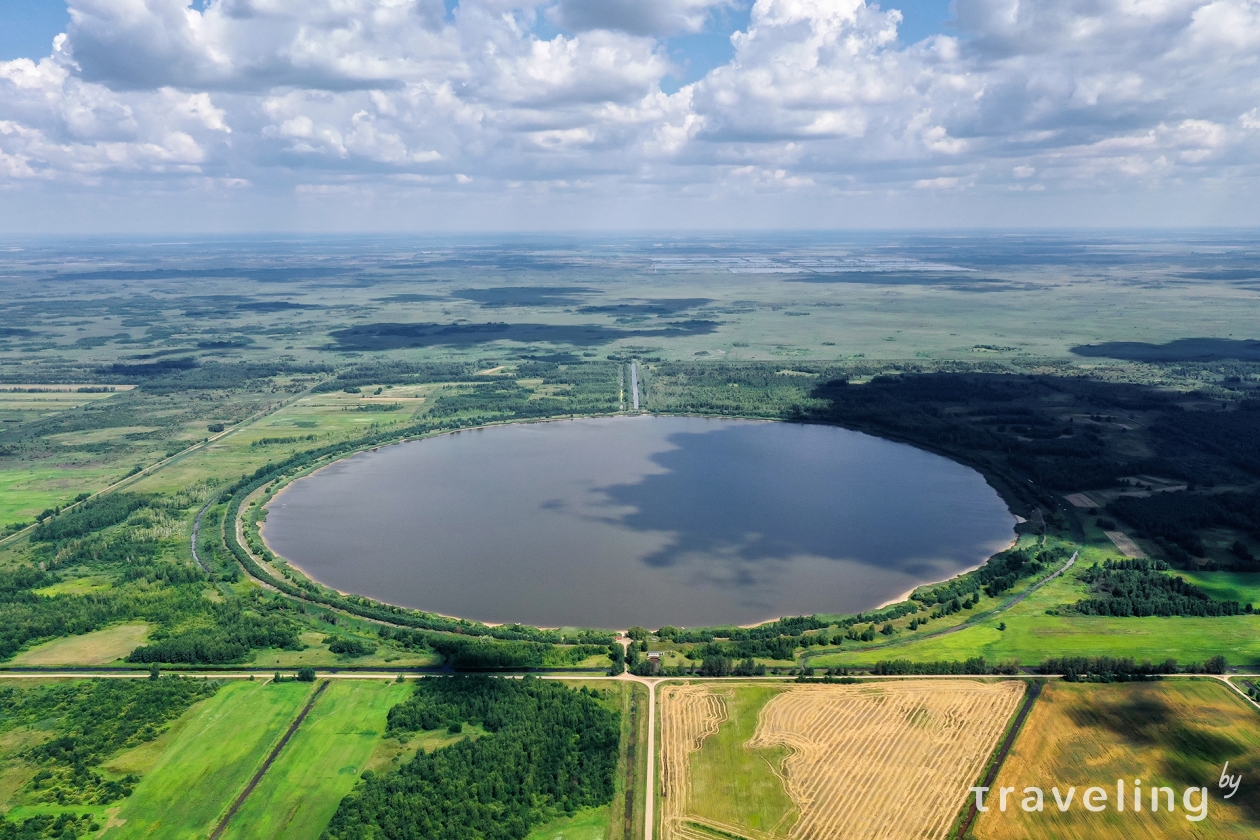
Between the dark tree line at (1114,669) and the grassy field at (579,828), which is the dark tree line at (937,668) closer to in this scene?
the dark tree line at (1114,669)

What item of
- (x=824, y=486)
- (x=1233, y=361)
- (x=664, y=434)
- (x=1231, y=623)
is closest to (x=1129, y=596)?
(x=1231, y=623)

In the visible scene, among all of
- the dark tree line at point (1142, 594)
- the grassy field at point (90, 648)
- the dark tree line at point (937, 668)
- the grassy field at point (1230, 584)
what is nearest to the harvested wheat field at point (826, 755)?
the dark tree line at point (937, 668)

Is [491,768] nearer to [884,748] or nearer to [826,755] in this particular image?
[826,755]

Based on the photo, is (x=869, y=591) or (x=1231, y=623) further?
(x=869, y=591)

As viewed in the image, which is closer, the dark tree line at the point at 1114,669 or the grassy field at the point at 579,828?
the grassy field at the point at 579,828

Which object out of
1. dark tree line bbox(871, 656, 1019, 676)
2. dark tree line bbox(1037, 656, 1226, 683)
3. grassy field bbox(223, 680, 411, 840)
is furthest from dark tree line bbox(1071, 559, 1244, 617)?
grassy field bbox(223, 680, 411, 840)

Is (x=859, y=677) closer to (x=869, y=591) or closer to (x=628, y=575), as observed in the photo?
(x=869, y=591)

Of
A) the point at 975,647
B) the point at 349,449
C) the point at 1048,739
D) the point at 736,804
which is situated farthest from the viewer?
the point at 349,449
